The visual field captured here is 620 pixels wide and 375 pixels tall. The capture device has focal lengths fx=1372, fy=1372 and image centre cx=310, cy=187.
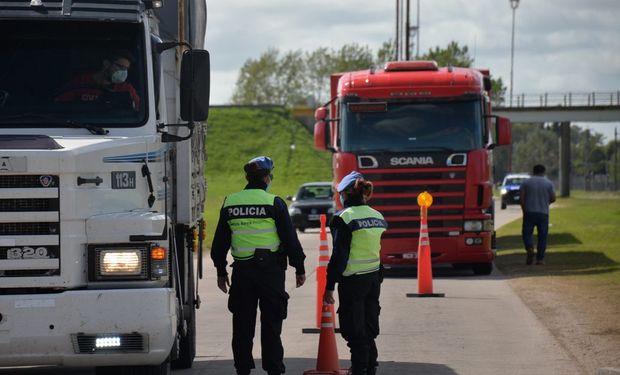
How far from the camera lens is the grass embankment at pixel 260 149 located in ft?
346

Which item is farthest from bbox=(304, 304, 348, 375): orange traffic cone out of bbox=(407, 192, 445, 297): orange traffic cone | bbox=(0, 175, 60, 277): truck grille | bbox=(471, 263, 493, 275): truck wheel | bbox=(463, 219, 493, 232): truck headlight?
bbox=(471, 263, 493, 275): truck wheel

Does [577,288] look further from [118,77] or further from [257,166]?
[118,77]

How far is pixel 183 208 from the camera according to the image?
11258mm

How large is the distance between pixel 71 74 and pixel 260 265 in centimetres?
209

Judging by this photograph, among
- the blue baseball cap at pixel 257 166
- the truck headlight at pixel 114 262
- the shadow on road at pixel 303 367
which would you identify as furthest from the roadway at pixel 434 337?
the truck headlight at pixel 114 262

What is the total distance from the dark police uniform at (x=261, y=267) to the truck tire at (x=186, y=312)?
1.80 ft

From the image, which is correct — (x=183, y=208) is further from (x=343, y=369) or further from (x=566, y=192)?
(x=566, y=192)

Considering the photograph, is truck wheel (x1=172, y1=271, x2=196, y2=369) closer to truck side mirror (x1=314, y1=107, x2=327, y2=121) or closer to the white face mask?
the white face mask

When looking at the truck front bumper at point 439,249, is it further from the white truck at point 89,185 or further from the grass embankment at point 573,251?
the white truck at point 89,185

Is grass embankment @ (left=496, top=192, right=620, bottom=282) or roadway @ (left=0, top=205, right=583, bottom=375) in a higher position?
roadway @ (left=0, top=205, right=583, bottom=375)

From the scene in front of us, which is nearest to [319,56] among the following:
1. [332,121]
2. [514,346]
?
[332,121]

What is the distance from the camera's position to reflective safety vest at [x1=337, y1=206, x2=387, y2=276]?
36.4ft

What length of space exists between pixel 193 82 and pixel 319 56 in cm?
13974

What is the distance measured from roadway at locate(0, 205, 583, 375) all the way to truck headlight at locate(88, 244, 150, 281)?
3291 millimetres
